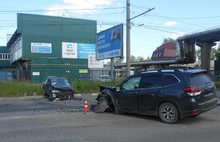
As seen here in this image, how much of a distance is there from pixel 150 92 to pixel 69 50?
31620 mm

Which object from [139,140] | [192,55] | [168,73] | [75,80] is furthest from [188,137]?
[192,55]

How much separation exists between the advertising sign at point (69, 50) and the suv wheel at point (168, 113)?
31.8 meters

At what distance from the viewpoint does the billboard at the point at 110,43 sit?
18.5 m

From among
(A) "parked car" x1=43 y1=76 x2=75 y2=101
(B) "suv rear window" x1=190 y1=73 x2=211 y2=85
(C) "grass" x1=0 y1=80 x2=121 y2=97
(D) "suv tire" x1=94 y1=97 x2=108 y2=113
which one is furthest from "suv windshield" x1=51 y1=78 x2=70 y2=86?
(B) "suv rear window" x1=190 y1=73 x2=211 y2=85

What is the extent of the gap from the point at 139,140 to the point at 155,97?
2205 millimetres

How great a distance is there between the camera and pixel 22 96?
16484 mm

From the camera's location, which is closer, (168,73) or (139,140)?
(139,140)

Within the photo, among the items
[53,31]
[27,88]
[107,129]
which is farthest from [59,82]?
[53,31]

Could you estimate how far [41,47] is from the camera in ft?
117

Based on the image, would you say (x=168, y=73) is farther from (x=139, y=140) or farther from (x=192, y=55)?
(x=192, y=55)

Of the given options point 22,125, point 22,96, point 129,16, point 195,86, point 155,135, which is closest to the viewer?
point 155,135

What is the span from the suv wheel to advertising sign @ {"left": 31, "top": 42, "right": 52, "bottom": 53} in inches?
1238

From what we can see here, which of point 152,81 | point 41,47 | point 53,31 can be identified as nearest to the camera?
point 152,81

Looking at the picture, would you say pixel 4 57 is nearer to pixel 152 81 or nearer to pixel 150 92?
pixel 152 81
